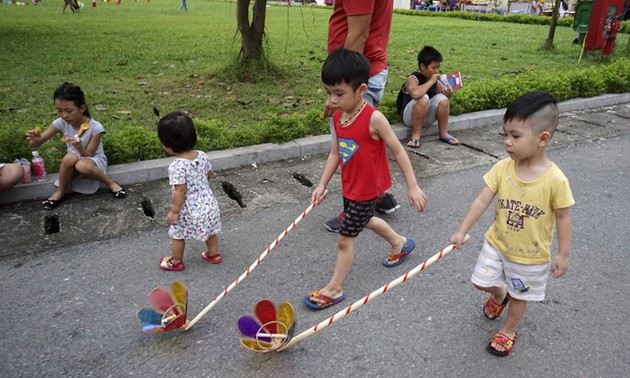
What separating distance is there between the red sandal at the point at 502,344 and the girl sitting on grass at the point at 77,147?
320 cm

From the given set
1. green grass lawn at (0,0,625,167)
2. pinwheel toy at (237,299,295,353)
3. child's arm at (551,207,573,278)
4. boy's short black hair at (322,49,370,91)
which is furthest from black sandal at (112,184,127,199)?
child's arm at (551,207,573,278)

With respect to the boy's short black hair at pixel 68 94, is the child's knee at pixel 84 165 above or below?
below

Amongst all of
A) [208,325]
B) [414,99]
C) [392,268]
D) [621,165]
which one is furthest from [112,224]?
[621,165]

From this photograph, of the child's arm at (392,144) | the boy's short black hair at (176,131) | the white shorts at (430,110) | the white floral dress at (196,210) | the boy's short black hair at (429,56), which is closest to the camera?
the child's arm at (392,144)

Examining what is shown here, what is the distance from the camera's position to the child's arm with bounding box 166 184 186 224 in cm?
305

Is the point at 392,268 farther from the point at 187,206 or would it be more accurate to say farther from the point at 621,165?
the point at 621,165

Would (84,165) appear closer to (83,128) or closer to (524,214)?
(83,128)

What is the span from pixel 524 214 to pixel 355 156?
0.99m

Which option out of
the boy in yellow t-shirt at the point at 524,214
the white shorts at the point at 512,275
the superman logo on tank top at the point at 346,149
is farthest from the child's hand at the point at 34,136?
the white shorts at the point at 512,275

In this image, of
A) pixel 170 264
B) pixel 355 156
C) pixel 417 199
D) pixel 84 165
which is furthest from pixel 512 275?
pixel 84 165

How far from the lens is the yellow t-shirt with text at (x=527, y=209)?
2.21m

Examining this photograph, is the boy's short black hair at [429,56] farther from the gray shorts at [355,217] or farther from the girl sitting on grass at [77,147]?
the girl sitting on grass at [77,147]

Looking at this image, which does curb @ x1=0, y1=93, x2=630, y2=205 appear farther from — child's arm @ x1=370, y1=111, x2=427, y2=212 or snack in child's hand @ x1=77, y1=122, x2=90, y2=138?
child's arm @ x1=370, y1=111, x2=427, y2=212

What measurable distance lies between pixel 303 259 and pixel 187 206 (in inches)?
34.8
